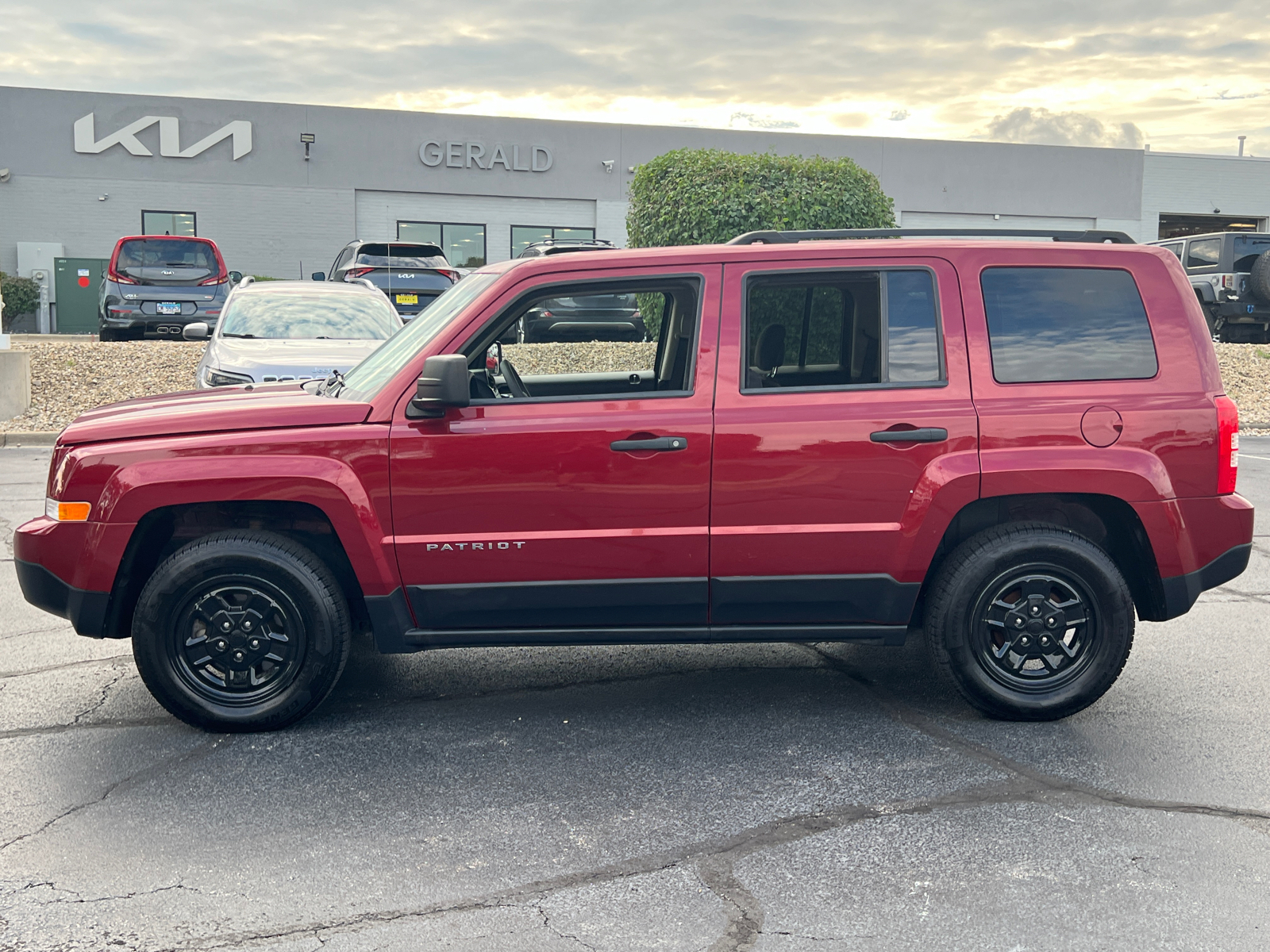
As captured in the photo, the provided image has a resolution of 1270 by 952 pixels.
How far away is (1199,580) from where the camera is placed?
184 inches

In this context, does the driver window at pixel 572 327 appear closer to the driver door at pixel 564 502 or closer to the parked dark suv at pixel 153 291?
the driver door at pixel 564 502

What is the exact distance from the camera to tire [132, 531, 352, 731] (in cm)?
443

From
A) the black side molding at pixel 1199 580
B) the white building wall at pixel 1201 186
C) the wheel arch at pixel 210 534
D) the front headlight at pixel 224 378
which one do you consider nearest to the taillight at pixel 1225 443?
the black side molding at pixel 1199 580

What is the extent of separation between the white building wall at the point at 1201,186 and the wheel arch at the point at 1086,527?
40.2 metres

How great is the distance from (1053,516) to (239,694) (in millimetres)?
3281

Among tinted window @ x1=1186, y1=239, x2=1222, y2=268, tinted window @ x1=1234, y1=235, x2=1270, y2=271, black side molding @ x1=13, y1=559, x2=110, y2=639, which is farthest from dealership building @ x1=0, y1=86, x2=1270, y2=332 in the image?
black side molding @ x1=13, y1=559, x2=110, y2=639

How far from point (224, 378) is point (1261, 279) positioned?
1705 centimetres

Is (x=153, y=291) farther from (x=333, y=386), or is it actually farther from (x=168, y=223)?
(x=168, y=223)

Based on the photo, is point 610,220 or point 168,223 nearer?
point 168,223

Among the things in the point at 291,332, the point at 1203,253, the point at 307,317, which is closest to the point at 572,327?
the point at 291,332

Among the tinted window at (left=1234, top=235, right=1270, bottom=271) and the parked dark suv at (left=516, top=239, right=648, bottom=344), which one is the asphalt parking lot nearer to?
the parked dark suv at (left=516, top=239, right=648, bottom=344)

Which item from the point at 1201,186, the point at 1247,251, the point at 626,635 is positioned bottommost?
the point at 626,635

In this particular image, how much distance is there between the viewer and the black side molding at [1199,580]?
183 inches

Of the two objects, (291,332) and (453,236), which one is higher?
(453,236)
